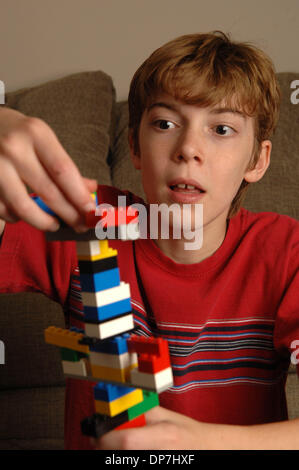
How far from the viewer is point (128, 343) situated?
0.54 meters

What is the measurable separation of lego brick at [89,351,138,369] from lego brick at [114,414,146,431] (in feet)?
0.22

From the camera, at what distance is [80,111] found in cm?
165

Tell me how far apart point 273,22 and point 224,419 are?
150 centimetres

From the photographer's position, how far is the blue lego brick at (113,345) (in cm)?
53

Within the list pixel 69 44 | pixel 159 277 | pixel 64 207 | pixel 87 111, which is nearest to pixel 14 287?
pixel 159 277

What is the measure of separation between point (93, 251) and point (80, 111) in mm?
1209

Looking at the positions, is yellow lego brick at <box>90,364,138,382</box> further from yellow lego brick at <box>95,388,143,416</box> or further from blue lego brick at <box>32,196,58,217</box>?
blue lego brick at <box>32,196,58,217</box>

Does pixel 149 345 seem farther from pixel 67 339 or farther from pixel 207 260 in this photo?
pixel 207 260

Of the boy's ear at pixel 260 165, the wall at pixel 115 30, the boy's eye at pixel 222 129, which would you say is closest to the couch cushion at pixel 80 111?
the wall at pixel 115 30

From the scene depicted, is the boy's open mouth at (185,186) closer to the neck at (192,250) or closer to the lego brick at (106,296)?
the neck at (192,250)

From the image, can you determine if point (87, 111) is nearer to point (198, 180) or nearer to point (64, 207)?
point (198, 180)

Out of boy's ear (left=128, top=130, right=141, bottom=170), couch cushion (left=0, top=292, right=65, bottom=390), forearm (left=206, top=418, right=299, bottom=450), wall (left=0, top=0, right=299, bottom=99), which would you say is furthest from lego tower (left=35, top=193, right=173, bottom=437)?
wall (left=0, top=0, right=299, bottom=99)

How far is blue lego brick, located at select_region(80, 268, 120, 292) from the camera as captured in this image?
0.52 meters

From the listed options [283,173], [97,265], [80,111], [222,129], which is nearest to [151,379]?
[97,265]
